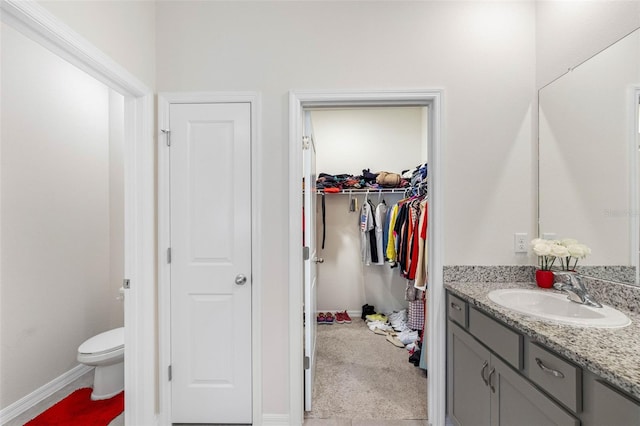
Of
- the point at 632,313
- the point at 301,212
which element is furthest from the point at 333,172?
the point at 632,313

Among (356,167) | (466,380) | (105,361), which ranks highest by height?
(356,167)

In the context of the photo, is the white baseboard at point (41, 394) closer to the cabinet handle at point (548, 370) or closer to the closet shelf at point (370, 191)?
the closet shelf at point (370, 191)

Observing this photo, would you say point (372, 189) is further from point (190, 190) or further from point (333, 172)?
point (190, 190)

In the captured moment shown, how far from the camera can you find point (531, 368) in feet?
3.35

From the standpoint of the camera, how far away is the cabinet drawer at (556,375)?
84 cm

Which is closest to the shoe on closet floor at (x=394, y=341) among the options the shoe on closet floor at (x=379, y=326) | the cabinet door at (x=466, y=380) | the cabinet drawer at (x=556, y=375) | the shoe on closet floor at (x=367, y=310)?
the shoe on closet floor at (x=379, y=326)

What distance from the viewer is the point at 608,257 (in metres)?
→ 1.30

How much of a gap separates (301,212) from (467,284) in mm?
1083

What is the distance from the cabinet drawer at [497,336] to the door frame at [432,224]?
0.31 m

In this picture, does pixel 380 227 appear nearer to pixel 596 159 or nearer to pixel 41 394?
pixel 596 159

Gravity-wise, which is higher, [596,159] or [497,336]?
[596,159]

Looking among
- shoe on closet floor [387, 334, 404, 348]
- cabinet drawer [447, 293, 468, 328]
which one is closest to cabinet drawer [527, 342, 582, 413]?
cabinet drawer [447, 293, 468, 328]

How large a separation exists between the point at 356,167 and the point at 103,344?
304 cm

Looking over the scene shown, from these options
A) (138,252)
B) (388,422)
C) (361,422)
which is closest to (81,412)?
(138,252)
